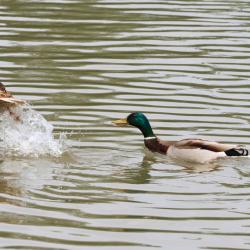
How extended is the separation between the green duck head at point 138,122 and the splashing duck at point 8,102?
128cm

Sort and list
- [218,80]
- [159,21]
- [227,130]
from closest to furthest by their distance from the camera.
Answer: [227,130] < [218,80] < [159,21]

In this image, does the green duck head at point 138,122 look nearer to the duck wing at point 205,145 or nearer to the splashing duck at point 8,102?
the duck wing at point 205,145

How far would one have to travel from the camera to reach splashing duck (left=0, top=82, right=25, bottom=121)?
14.4 metres

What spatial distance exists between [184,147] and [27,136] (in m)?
1.83

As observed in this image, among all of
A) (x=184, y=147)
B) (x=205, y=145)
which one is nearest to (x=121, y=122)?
(x=184, y=147)

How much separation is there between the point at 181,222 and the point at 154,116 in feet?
15.1

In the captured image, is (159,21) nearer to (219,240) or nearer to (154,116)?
(154,116)

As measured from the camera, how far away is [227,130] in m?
15.7

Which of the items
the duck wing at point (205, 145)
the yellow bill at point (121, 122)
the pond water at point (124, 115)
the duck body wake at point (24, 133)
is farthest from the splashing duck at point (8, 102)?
the duck wing at point (205, 145)

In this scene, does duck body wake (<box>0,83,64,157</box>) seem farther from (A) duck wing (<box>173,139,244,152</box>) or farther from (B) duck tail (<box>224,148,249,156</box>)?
(B) duck tail (<box>224,148,249,156</box>)

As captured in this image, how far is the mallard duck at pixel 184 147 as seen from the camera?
14578mm

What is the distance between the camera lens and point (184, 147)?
14.9 metres

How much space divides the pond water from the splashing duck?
1.21 feet

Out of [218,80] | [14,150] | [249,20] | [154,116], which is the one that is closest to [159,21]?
[249,20]
